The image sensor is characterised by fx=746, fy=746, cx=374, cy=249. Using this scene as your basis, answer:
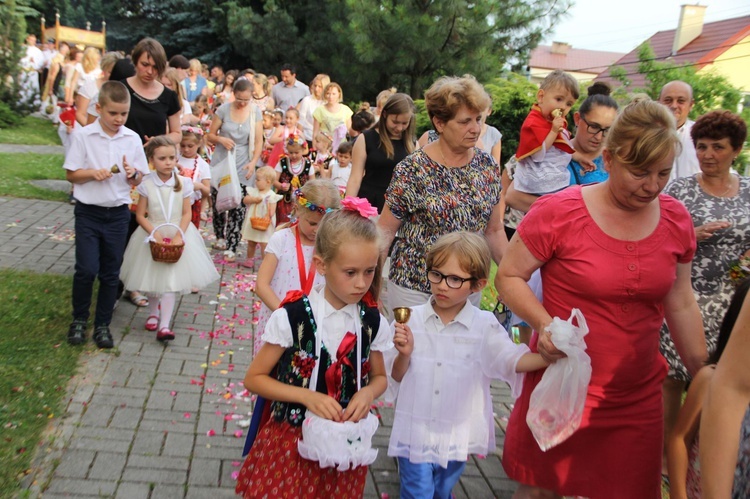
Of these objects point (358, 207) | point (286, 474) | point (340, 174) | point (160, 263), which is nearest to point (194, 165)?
point (340, 174)

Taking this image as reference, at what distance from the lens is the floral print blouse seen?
4156 millimetres

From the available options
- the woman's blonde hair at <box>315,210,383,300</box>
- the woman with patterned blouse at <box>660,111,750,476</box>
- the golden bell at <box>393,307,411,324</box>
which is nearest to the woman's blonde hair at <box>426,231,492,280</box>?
the golden bell at <box>393,307,411,324</box>

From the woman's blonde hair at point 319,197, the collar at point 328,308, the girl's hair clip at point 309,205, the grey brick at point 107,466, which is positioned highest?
the woman's blonde hair at point 319,197

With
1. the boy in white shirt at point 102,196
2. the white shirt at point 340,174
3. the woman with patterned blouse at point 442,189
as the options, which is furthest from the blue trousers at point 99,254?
the white shirt at point 340,174

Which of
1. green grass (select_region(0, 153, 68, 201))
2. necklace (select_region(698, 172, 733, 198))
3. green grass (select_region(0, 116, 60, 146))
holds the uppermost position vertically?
necklace (select_region(698, 172, 733, 198))

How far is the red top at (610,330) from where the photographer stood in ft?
10.2

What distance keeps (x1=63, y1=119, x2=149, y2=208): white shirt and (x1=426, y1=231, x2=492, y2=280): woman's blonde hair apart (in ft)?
10.4

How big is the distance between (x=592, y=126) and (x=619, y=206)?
2154 mm

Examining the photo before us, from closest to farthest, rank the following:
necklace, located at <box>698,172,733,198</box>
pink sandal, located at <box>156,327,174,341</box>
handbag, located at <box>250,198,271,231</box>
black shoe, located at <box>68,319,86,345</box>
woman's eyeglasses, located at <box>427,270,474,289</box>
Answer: woman's eyeglasses, located at <box>427,270,474,289</box> < necklace, located at <box>698,172,733,198</box> < black shoe, located at <box>68,319,86,345</box> < pink sandal, located at <box>156,327,174,341</box> < handbag, located at <box>250,198,271,231</box>

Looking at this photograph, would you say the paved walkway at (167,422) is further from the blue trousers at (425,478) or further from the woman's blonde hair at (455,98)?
the woman's blonde hair at (455,98)

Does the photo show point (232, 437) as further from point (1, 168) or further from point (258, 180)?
point (1, 168)

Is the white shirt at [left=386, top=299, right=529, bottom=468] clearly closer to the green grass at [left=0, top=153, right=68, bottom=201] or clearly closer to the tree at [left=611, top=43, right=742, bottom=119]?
the green grass at [left=0, top=153, right=68, bottom=201]

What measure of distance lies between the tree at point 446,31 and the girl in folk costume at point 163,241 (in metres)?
12.4

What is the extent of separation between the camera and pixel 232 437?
15.6ft
